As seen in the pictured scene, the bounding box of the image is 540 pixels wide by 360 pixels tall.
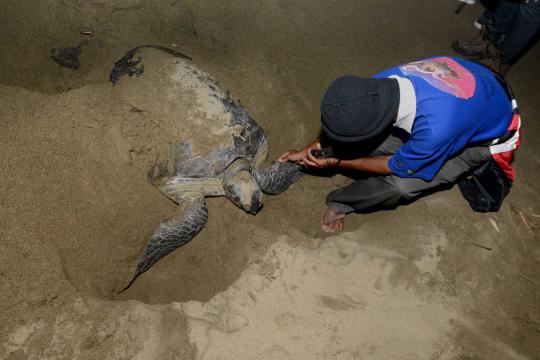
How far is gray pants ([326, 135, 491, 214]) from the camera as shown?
2.29 metres

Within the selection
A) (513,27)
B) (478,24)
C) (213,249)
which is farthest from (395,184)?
(478,24)

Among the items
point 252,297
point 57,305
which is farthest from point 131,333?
point 252,297

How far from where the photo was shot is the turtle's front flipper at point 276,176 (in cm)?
250

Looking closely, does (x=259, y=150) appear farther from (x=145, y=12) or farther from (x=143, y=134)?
(x=145, y=12)

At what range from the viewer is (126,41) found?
2971mm

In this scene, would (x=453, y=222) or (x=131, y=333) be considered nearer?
(x=131, y=333)

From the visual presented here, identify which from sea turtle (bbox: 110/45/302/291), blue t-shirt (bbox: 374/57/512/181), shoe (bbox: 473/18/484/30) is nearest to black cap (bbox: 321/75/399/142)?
blue t-shirt (bbox: 374/57/512/181)

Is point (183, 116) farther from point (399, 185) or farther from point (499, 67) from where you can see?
point (499, 67)

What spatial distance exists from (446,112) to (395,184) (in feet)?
2.08

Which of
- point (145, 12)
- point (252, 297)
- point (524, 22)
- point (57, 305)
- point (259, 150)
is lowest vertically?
point (57, 305)

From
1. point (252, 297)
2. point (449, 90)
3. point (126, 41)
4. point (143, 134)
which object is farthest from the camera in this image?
point (126, 41)

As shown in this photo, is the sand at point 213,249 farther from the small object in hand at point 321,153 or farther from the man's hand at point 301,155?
the small object in hand at point 321,153

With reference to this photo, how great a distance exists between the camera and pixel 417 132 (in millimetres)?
1859

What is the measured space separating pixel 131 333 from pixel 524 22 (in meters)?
4.20
